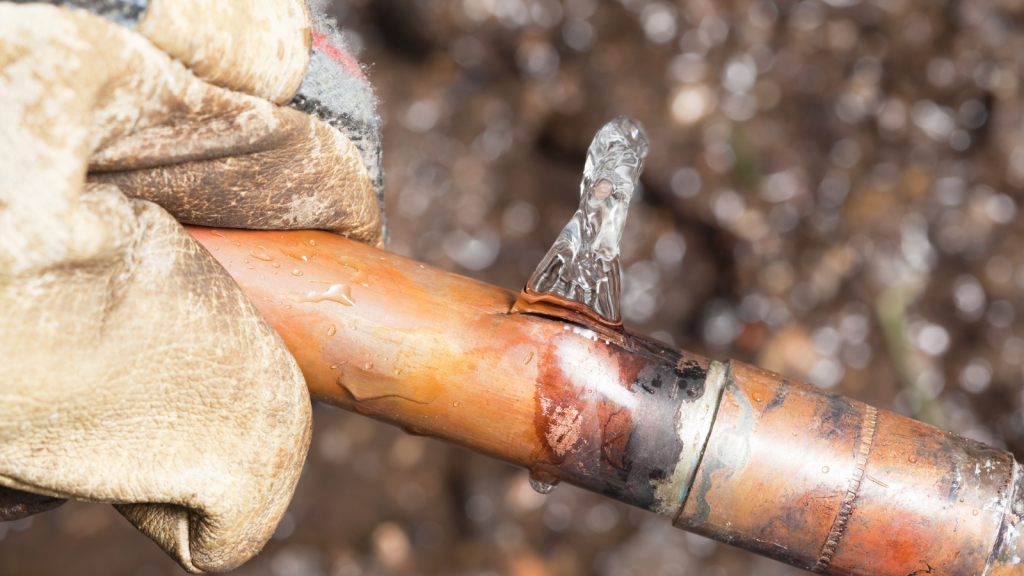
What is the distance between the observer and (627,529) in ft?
9.98

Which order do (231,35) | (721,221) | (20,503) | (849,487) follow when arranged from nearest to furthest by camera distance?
1. (231,35)
2. (849,487)
3. (20,503)
4. (721,221)

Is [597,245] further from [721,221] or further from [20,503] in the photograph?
[721,221]

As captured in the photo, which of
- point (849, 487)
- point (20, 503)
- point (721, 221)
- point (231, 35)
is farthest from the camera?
point (721, 221)

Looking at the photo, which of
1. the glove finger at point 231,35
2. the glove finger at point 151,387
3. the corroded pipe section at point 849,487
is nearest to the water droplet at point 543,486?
the corroded pipe section at point 849,487

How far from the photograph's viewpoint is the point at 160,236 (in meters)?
0.87

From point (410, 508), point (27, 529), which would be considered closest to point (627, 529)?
point (410, 508)

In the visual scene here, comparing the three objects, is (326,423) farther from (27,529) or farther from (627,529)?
(627,529)

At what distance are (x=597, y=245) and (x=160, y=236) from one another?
2.39 ft

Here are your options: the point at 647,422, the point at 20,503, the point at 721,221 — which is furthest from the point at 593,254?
the point at 721,221

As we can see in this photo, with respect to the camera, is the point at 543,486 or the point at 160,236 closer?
the point at 160,236

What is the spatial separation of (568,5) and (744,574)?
9.48ft

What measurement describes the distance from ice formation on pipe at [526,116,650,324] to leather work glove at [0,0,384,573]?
0.42 meters

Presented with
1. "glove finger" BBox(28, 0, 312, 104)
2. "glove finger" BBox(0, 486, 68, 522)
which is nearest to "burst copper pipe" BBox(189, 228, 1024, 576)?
"glove finger" BBox(28, 0, 312, 104)

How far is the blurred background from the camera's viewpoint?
9.63ft
